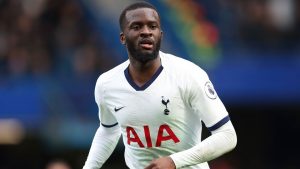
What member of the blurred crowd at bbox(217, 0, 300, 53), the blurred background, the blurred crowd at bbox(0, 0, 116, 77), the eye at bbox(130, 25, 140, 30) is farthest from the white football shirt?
the blurred crowd at bbox(217, 0, 300, 53)

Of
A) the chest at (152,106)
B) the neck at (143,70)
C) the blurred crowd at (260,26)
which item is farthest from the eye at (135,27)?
the blurred crowd at (260,26)

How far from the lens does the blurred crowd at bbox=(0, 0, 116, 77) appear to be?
45.1 ft

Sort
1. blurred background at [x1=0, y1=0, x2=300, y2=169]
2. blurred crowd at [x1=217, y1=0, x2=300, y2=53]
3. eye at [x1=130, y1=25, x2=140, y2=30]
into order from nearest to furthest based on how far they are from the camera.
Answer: eye at [x1=130, y1=25, x2=140, y2=30]
blurred background at [x1=0, y1=0, x2=300, y2=169]
blurred crowd at [x1=217, y1=0, x2=300, y2=53]

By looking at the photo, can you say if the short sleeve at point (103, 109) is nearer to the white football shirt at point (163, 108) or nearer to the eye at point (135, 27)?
the white football shirt at point (163, 108)

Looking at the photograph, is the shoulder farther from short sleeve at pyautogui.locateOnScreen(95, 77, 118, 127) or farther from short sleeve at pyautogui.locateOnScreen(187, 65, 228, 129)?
short sleeve at pyautogui.locateOnScreen(187, 65, 228, 129)

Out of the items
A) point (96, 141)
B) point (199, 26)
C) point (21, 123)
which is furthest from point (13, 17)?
point (96, 141)

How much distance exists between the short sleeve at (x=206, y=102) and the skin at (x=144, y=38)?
35 centimetres

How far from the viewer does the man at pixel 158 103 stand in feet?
22.0

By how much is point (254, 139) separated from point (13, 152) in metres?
3.82

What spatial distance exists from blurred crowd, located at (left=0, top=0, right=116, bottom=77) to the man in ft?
20.6

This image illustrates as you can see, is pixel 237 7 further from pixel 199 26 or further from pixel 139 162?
pixel 139 162

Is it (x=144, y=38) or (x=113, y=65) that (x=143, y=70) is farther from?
(x=113, y=65)

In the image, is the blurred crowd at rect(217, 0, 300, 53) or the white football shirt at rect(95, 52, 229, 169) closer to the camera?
the white football shirt at rect(95, 52, 229, 169)

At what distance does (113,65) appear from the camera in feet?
44.6
